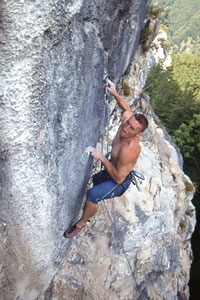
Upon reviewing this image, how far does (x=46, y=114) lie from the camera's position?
4.08 m

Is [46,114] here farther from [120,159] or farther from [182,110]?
[182,110]

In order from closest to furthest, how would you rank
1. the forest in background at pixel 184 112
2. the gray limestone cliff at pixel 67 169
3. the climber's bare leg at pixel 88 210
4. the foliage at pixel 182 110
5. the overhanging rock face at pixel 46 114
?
the overhanging rock face at pixel 46 114, the gray limestone cliff at pixel 67 169, the climber's bare leg at pixel 88 210, the forest in background at pixel 184 112, the foliage at pixel 182 110

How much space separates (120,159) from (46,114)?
68.7 inches

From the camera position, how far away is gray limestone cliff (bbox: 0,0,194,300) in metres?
3.58

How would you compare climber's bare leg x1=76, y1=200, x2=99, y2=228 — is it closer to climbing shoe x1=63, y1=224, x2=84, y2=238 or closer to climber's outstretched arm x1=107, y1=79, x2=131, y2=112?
climbing shoe x1=63, y1=224, x2=84, y2=238

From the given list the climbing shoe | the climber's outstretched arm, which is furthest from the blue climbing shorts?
the climber's outstretched arm

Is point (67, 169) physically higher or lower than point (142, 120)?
lower

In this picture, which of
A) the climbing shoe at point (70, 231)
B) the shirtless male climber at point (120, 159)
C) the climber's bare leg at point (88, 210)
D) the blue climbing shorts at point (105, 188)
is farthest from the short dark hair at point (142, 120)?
the climbing shoe at point (70, 231)

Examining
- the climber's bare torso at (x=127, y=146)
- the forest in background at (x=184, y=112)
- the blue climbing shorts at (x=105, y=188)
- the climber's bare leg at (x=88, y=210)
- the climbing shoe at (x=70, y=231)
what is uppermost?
the climber's bare torso at (x=127, y=146)

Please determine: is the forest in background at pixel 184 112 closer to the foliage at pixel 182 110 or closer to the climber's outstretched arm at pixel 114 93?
the foliage at pixel 182 110

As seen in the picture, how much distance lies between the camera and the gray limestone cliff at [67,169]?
11.7 ft

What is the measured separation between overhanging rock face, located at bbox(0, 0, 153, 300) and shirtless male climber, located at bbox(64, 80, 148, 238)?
317 mm

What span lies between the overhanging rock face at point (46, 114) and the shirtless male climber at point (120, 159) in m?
0.32

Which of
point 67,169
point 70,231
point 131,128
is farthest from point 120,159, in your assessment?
point 70,231
